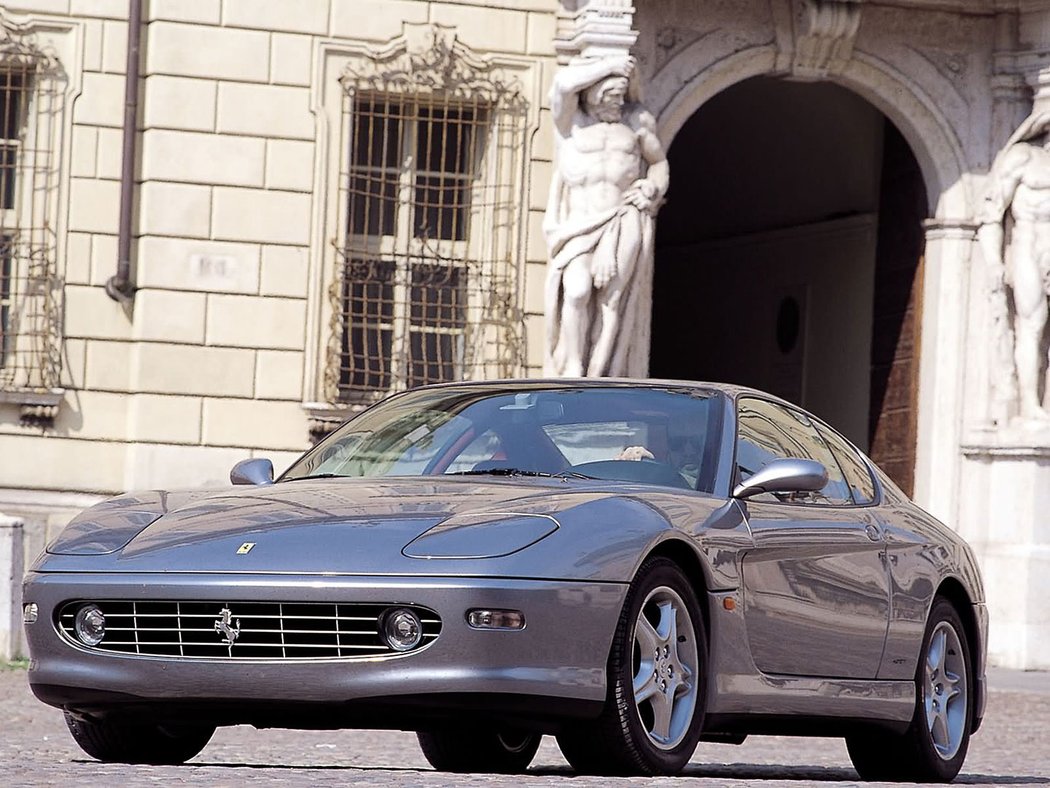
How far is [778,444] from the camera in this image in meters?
8.09

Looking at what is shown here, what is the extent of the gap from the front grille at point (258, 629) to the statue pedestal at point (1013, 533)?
12.5m

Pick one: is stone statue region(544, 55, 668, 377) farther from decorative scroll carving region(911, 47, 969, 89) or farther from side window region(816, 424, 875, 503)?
side window region(816, 424, 875, 503)

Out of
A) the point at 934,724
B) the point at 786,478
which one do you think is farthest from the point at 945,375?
the point at 786,478

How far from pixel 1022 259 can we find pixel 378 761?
1056 cm

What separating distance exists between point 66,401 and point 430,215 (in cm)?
320

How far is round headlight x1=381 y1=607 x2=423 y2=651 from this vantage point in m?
6.36

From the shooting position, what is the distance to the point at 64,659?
264 inches

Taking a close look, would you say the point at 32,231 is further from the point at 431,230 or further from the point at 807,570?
the point at 807,570

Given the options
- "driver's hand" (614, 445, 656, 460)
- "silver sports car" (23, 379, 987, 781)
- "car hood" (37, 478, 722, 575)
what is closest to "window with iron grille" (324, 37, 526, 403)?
"silver sports car" (23, 379, 987, 781)

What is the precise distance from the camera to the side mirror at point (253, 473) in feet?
25.5

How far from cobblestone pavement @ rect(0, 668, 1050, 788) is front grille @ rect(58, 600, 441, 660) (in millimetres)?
337

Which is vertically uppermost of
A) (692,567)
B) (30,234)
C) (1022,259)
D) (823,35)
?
(823,35)

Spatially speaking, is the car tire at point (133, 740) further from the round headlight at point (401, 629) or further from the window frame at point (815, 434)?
the window frame at point (815, 434)

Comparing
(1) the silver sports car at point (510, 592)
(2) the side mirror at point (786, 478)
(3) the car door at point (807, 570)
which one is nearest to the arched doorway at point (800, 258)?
(3) the car door at point (807, 570)
